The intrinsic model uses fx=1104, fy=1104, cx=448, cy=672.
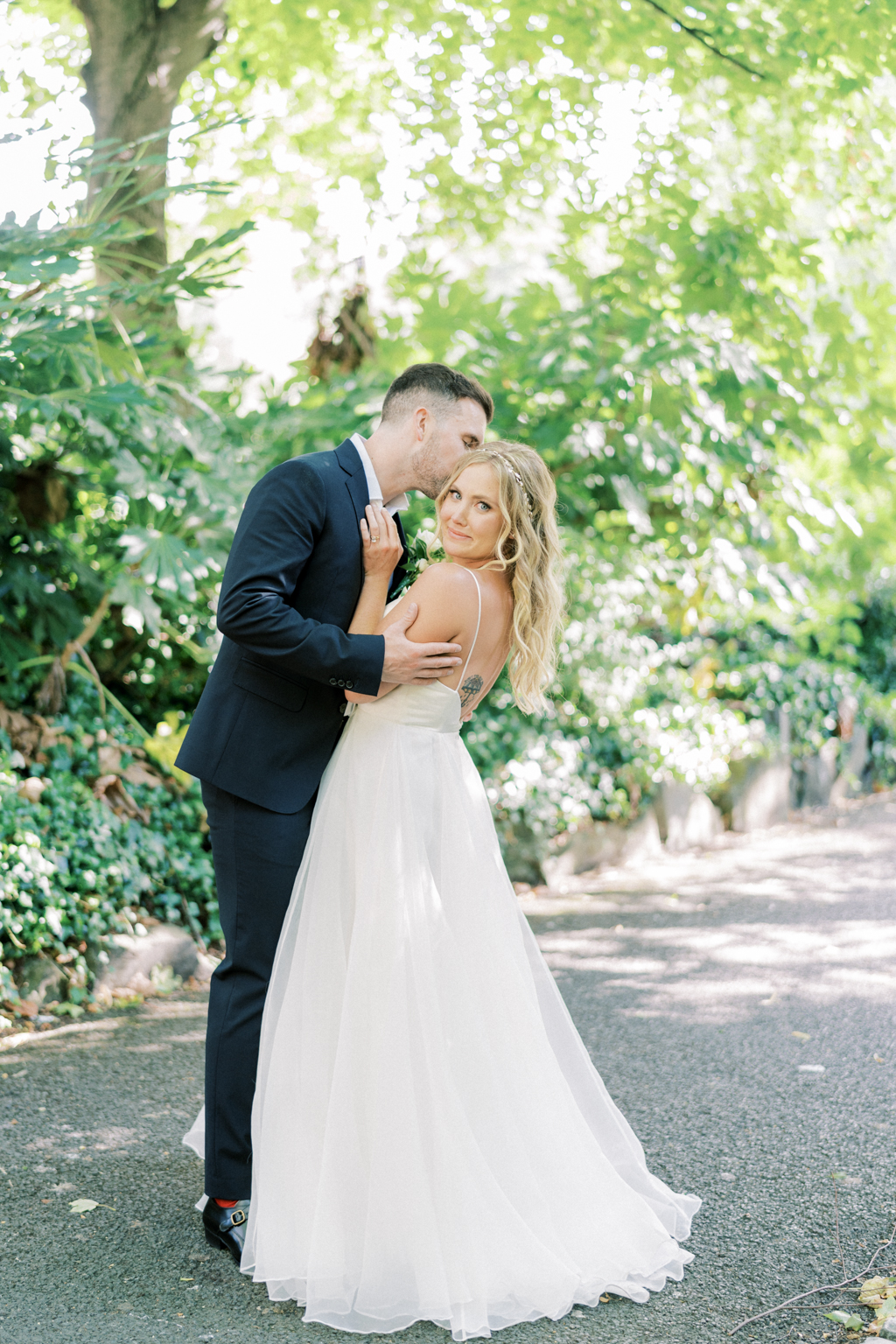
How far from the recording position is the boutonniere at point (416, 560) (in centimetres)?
319

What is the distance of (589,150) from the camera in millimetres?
8906

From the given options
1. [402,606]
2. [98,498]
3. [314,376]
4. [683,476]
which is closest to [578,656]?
[683,476]

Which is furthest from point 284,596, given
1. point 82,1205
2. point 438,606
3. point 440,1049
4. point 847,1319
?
point 847,1319

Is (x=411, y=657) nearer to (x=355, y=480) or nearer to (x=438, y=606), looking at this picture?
(x=438, y=606)

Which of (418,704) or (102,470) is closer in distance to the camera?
(418,704)

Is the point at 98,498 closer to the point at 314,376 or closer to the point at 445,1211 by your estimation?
the point at 314,376

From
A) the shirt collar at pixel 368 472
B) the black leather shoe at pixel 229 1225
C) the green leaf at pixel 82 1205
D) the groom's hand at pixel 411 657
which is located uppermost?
the shirt collar at pixel 368 472

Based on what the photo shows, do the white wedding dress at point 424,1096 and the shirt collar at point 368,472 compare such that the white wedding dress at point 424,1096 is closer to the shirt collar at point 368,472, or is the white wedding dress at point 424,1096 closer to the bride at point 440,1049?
the bride at point 440,1049

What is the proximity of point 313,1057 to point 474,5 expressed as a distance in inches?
304

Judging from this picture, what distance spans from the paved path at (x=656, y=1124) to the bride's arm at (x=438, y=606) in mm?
1606

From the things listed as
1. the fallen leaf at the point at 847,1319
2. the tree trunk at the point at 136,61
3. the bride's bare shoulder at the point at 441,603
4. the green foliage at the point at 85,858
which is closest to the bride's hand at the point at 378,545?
the bride's bare shoulder at the point at 441,603

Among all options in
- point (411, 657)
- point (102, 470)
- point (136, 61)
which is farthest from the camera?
point (136, 61)

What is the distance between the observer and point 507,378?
297 inches

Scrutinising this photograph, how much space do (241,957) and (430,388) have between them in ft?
5.46
